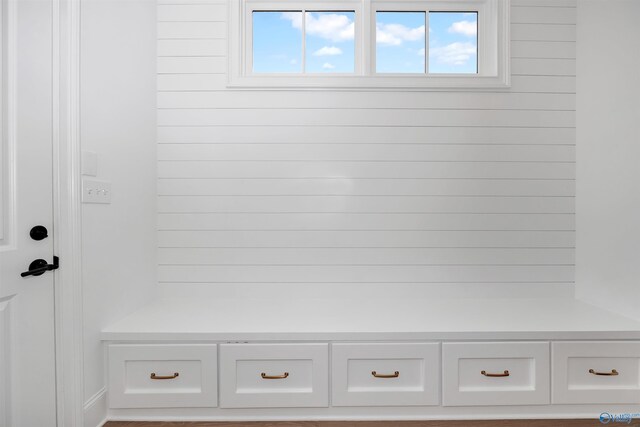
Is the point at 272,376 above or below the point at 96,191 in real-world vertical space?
below

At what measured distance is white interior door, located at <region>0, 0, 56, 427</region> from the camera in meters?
1.27

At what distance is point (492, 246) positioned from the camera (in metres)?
2.27

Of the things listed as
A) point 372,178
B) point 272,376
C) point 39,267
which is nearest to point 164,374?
point 272,376

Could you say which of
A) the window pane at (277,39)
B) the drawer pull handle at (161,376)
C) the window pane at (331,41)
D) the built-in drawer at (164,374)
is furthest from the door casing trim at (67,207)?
the window pane at (331,41)

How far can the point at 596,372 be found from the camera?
1705 mm

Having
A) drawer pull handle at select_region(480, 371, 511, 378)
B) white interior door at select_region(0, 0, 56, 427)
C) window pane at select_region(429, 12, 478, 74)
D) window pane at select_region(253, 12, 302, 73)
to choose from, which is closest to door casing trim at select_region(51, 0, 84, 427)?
white interior door at select_region(0, 0, 56, 427)

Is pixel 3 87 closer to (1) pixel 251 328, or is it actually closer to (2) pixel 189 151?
(2) pixel 189 151

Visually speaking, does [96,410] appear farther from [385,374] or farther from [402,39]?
[402,39]

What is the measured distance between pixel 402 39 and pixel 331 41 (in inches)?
18.9

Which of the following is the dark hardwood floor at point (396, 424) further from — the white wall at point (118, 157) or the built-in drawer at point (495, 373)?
the white wall at point (118, 157)

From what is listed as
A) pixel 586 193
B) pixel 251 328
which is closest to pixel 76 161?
pixel 251 328

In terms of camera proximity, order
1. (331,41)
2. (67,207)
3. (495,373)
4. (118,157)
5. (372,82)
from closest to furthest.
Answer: (67,207) → (495,373) → (118,157) → (372,82) → (331,41)

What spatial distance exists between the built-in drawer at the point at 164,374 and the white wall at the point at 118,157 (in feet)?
0.30

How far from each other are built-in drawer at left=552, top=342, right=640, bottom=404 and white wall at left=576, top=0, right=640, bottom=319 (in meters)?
0.30
